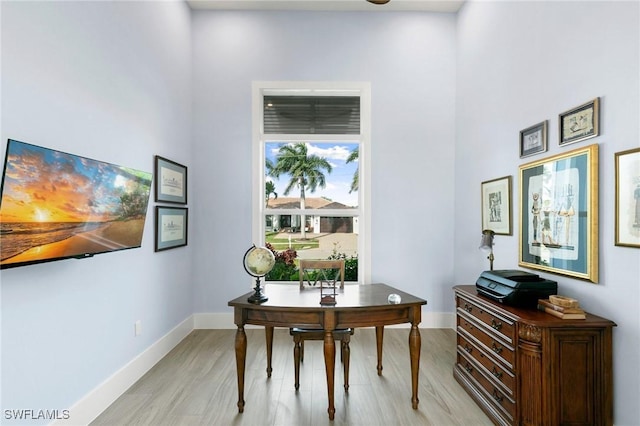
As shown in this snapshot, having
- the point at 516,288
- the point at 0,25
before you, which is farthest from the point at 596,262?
the point at 0,25

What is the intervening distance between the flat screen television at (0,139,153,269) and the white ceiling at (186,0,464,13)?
9.06 ft

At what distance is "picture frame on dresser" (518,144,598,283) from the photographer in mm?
2158

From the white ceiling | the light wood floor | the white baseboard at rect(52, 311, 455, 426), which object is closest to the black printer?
the light wood floor

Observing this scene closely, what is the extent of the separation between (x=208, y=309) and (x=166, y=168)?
1869 millimetres

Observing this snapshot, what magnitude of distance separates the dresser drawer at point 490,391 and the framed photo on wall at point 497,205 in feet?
4.03

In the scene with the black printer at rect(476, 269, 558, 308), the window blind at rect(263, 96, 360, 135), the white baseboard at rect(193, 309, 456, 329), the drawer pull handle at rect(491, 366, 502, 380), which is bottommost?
the white baseboard at rect(193, 309, 456, 329)

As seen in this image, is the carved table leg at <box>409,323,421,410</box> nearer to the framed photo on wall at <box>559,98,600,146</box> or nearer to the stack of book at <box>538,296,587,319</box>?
the stack of book at <box>538,296,587,319</box>

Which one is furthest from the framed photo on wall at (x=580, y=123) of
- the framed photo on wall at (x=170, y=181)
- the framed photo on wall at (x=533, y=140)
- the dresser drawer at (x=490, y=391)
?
the framed photo on wall at (x=170, y=181)

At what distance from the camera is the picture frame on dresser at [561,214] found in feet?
7.08

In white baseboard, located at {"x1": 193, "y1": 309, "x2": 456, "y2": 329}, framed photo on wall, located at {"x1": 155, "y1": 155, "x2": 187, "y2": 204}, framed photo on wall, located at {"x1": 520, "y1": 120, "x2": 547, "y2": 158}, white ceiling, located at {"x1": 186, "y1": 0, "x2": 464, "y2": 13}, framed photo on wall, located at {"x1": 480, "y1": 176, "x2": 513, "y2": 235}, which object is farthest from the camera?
white baseboard, located at {"x1": 193, "y1": 309, "x2": 456, "y2": 329}

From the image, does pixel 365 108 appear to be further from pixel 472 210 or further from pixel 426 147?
pixel 472 210

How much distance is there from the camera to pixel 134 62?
119 inches

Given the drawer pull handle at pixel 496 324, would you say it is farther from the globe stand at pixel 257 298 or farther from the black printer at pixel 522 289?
the globe stand at pixel 257 298

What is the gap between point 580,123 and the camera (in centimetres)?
228
